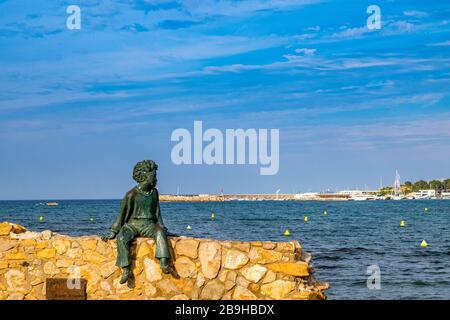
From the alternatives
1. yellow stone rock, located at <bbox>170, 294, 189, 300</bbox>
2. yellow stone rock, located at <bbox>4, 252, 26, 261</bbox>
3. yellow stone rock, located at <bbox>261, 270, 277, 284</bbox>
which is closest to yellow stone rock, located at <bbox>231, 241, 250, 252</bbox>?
yellow stone rock, located at <bbox>261, 270, 277, 284</bbox>

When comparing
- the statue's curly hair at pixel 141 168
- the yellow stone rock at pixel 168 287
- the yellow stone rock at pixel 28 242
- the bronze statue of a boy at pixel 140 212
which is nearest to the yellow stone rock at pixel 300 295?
the yellow stone rock at pixel 168 287

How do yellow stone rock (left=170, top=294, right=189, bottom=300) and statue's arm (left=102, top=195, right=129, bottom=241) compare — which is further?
statue's arm (left=102, top=195, right=129, bottom=241)

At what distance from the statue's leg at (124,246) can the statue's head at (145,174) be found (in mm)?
723

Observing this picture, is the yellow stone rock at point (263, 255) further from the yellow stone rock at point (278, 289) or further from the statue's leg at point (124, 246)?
the statue's leg at point (124, 246)

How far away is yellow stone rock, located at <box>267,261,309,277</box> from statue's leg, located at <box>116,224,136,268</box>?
2.04 metres

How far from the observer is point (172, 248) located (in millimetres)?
9117

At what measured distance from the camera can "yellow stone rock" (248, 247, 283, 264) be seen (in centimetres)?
891

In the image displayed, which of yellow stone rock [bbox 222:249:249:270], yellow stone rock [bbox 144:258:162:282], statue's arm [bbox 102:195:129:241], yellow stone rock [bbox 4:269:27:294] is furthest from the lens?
yellow stone rock [bbox 4:269:27:294]

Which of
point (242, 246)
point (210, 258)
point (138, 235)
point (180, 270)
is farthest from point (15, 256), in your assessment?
point (242, 246)

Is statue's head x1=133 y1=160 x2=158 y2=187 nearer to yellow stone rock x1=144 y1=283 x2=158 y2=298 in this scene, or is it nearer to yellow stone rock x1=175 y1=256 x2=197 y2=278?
yellow stone rock x1=175 y1=256 x2=197 y2=278

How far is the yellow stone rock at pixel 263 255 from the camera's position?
891cm

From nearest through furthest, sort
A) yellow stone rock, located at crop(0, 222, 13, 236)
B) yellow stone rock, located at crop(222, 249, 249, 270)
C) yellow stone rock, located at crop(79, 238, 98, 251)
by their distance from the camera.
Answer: yellow stone rock, located at crop(222, 249, 249, 270)
yellow stone rock, located at crop(79, 238, 98, 251)
yellow stone rock, located at crop(0, 222, 13, 236)
